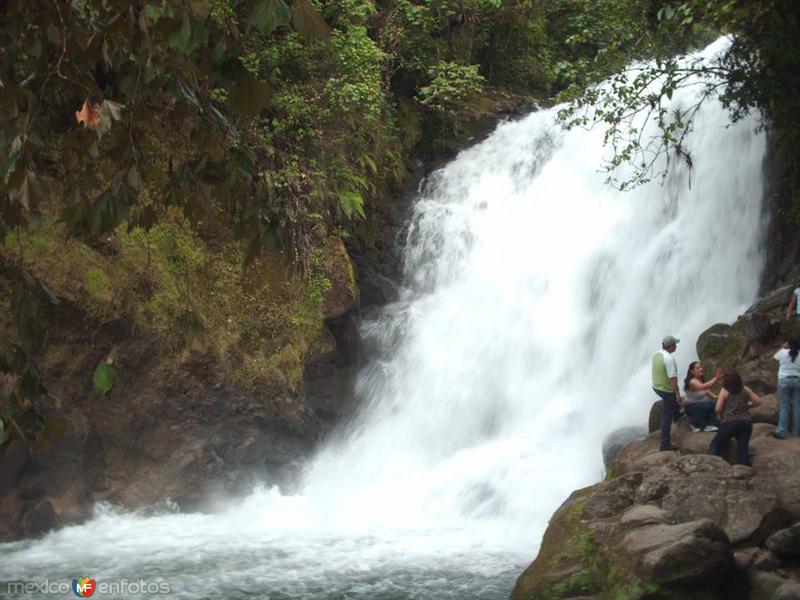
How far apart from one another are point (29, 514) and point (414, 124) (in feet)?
35.7

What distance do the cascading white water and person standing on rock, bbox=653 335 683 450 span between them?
2037mm

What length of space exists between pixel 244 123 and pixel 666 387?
677 cm

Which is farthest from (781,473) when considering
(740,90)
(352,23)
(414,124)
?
(414,124)

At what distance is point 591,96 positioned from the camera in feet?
36.5

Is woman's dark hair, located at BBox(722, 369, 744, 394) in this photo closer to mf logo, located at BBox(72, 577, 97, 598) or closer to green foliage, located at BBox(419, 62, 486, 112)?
mf logo, located at BBox(72, 577, 97, 598)

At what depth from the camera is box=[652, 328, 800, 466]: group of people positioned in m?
8.83

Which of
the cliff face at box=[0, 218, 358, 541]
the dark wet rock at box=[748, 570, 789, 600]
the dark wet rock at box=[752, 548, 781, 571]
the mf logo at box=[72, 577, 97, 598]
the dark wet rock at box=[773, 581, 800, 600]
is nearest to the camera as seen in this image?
the dark wet rock at box=[773, 581, 800, 600]

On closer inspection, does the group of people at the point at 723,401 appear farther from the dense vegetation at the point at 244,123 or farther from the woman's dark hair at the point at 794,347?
the dense vegetation at the point at 244,123

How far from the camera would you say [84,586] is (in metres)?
9.26

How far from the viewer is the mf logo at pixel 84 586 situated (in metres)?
9.14

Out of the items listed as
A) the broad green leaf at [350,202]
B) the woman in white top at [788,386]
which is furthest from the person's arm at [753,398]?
the broad green leaf at [350,202]

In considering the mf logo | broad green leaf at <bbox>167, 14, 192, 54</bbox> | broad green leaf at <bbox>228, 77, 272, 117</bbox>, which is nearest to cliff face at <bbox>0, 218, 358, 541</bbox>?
the mf logo

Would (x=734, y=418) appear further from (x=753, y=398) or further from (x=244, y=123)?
(x=244, y=123)

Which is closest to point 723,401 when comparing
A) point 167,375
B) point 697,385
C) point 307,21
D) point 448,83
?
point 697,385
